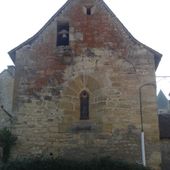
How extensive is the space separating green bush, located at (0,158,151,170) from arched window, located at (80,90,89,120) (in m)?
2.20

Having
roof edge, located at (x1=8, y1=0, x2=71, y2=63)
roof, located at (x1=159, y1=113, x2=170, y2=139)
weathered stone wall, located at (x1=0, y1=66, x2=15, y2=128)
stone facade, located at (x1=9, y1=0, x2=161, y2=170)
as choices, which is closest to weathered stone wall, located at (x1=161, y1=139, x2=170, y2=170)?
roof, located at (x1=159, y1=113, x2=170, y2=139)

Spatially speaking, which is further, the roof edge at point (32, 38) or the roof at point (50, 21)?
the roof edge at point (32, 38)

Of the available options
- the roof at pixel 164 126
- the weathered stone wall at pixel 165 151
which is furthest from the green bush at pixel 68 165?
the roof at pixel 164 126

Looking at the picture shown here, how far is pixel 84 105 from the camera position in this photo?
51.1 ft

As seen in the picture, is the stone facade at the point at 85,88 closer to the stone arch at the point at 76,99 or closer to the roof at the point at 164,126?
the stone arch at the point at 76,99

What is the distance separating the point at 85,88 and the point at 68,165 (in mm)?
3575

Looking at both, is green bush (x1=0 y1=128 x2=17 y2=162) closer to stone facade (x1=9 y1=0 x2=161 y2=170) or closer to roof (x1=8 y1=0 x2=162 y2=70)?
stone facade (x1=9 y1=0 x2=161 y2=170)

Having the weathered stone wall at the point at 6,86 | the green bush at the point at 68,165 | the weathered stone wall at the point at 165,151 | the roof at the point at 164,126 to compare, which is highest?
the weathered stone wall at the point at 6,86

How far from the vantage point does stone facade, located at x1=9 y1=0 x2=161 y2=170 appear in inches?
577

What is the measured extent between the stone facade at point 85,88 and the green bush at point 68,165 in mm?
641

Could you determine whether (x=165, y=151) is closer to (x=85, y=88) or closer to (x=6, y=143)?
(x=85, y=88)

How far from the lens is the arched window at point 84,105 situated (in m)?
15.4

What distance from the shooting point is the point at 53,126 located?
1507cm

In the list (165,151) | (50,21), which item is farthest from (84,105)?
(50,21)
